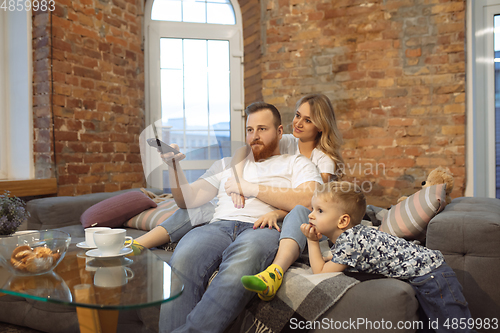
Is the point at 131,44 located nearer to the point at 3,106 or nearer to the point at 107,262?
the point at 3,106

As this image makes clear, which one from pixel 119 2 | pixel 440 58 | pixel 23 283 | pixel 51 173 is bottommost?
pixel 23 283

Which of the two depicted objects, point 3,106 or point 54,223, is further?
point 3,106

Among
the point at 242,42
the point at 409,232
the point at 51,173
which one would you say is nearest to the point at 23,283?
the point at 409,232

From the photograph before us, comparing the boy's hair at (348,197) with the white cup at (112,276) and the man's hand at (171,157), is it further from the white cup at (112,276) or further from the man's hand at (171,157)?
the white cup at (112,276)

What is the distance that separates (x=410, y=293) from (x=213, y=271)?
0.71 m

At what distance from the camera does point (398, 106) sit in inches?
119

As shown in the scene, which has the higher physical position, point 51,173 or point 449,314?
point 51,173

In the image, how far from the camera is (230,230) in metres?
1.62

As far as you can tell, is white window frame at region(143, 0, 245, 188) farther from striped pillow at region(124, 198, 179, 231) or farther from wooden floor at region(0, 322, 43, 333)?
wooden floor at region(0, 322, 43, 333)

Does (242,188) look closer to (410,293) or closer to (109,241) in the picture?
(109,241)

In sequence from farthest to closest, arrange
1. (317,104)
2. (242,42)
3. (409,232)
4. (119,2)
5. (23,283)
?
(242,42) < (119,2) < (317,104) < (409,232) < (23,283)

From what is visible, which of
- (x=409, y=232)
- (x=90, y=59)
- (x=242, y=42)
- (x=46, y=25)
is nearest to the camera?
(x=409, y=232)

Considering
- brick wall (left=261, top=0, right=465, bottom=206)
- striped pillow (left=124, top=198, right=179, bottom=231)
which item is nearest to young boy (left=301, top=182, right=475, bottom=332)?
striped pillow (left=124, top=198, right=179, bottom=231)

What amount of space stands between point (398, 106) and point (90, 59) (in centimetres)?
250
